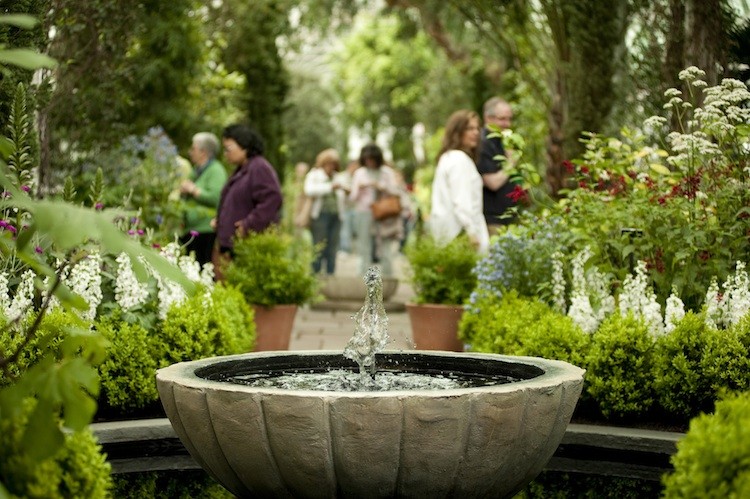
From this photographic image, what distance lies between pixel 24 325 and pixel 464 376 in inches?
81.5

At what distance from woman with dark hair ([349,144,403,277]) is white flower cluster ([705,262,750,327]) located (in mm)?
7958

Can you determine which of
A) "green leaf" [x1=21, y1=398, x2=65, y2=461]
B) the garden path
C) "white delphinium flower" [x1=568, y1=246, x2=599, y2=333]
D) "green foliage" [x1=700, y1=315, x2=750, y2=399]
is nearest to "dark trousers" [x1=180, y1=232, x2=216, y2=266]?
the garden path

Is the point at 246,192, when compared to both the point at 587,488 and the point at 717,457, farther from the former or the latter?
the point at 717,457

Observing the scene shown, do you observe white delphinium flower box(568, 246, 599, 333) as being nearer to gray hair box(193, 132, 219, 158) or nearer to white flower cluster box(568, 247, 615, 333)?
white flower cluster box(568, 247, 615, 333)

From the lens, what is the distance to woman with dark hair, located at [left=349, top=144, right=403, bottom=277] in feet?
45.1

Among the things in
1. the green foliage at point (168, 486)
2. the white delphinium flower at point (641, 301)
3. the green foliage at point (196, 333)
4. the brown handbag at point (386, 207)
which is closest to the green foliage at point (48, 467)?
the green foliage at point (168, 486)

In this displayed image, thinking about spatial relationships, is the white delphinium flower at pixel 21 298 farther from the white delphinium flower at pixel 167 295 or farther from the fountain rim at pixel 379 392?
the fountain rim at pixel 379 392

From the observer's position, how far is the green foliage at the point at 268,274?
8695 millimetres

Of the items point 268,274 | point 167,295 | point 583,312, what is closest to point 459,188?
point 268,274

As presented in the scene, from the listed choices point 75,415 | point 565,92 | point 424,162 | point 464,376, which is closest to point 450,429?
point 464,376

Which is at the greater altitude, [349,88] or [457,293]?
[349,88]

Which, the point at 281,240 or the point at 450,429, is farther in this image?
the point at 281,240

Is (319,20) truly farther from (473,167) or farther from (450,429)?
(450,429)

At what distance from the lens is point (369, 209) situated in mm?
13984
